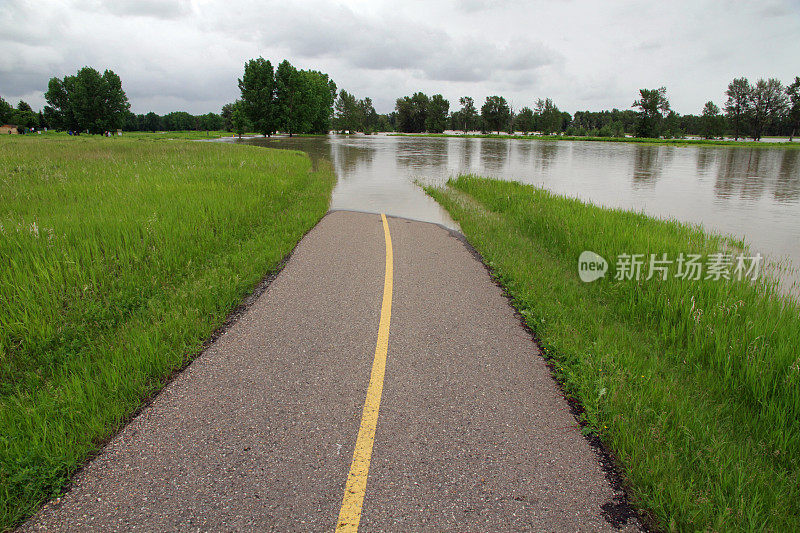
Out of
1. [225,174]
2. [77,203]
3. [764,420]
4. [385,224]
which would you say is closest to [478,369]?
[764,420]

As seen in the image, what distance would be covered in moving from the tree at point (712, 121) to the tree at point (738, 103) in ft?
14.7

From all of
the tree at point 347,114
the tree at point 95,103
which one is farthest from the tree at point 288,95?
the tree at point 347,114

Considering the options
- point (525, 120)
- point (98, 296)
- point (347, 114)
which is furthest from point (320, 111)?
point (98, 296)

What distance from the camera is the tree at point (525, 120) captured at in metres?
184

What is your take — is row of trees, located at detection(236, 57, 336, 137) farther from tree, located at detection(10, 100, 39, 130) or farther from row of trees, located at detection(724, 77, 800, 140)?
row of trees, located at detection(724, 77, 800, 140)

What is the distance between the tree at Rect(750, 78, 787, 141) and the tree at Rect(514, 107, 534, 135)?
78.1m

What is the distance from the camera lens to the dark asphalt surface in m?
2.78

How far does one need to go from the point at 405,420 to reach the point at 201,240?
21.3 ft

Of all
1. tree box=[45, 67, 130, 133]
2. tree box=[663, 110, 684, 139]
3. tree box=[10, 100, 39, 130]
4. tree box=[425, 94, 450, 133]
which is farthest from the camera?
tree box=[425, 94, 450, 133]

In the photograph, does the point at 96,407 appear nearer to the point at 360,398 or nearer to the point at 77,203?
the point at 360,398

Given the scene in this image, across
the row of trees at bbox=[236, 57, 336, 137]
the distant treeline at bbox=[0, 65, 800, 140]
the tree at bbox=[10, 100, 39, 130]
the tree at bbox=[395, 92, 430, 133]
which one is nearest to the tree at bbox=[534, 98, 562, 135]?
the distant treeline at bbox=[0, 65, 800, 140]

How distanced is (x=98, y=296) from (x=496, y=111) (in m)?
193

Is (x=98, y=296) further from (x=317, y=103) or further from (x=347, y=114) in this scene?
(x=347, y=114)

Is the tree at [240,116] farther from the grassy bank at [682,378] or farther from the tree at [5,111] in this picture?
the grassy bank at [682,378]
